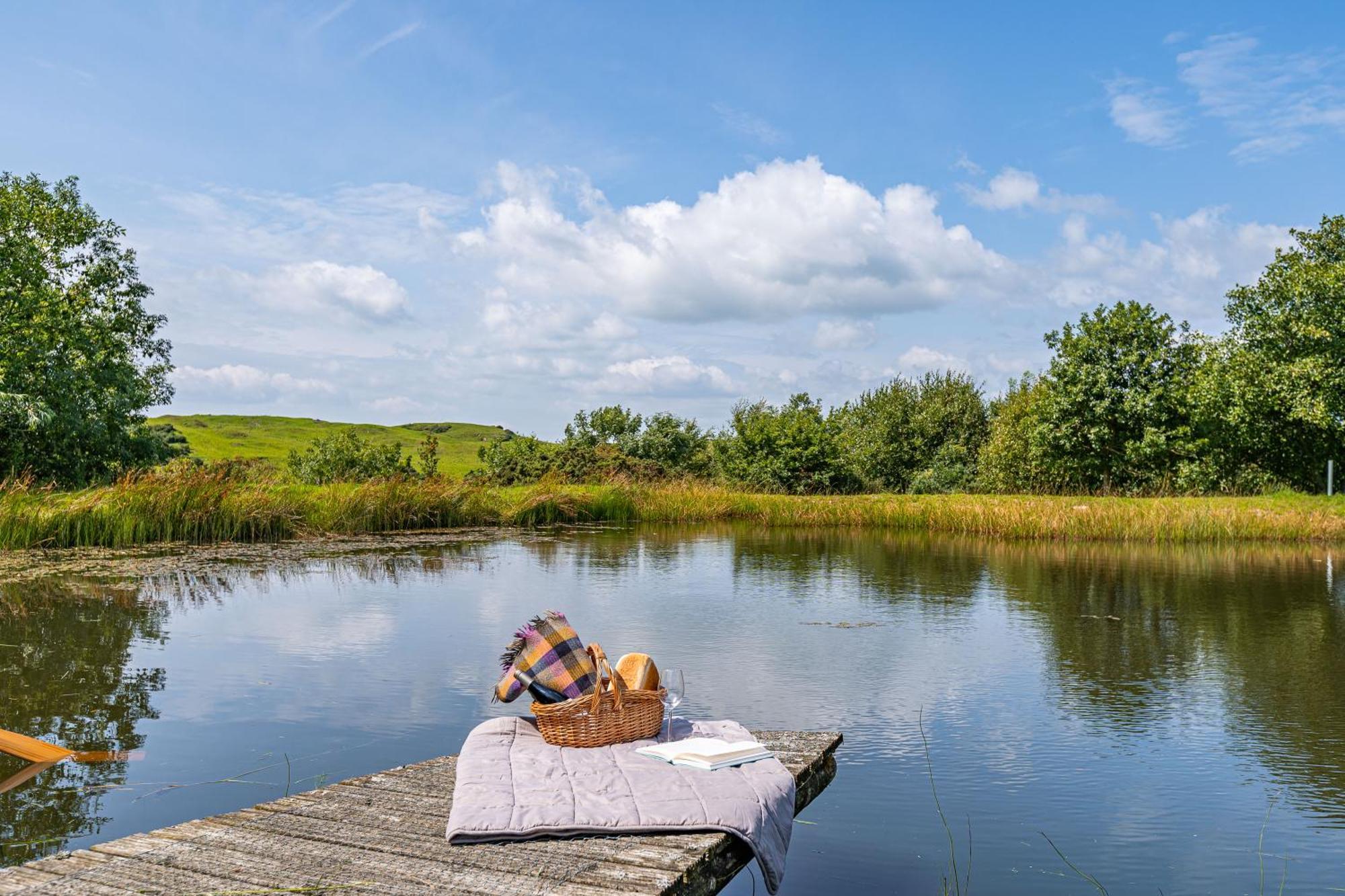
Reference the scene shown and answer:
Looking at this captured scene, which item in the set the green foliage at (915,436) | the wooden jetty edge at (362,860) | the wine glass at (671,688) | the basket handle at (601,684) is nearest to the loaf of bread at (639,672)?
the wine glass at (671,688)

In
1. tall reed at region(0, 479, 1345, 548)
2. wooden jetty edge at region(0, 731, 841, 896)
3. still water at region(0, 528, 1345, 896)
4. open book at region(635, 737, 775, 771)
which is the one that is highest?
tall reed at region(0, 479, 1345, 548)

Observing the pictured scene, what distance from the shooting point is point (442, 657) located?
22.5 ft

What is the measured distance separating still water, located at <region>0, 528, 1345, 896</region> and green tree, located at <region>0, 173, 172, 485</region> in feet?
22.2

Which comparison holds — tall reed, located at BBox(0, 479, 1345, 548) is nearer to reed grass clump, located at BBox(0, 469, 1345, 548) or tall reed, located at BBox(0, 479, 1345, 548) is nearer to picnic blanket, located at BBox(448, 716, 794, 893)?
reed grass clump, located at BBox(0, 469, 1345, 548)

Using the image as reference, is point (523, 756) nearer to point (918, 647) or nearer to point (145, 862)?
point (145, 862)

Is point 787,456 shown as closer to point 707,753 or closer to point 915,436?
point 915,436

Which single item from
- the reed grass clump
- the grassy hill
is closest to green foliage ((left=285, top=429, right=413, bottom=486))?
the reed grass clump

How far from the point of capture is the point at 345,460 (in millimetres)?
27156

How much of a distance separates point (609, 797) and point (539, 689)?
32.2 inches

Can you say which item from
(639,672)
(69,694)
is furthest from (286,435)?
(639,672)

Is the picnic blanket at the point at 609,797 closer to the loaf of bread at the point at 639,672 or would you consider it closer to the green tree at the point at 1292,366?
the loaf of bread at the point at 639,672

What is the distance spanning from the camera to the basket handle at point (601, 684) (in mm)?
3645

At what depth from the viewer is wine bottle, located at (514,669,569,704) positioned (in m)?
3.85

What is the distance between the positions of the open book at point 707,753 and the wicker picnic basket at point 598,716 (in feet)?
0.47
